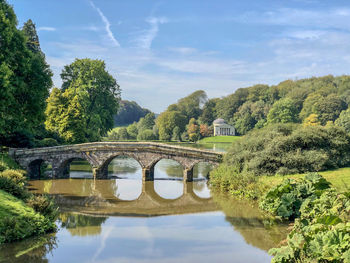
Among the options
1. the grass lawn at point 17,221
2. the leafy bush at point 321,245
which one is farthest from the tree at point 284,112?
the grass lawn at point 17,221

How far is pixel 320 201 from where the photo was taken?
1596 cm

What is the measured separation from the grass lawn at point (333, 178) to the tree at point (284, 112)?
6106cm

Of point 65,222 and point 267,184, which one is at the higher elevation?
point 267,184

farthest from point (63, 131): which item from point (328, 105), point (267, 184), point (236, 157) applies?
point (328, 105)

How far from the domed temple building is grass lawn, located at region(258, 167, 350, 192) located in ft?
263

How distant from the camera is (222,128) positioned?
106m

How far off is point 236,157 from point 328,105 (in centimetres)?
6406

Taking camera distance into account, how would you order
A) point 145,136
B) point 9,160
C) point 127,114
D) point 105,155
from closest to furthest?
1. point 9,160
2. point 105,155
3. point 145,136
4. point 127,114

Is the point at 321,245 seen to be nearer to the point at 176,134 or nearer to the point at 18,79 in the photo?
the point at 18,79

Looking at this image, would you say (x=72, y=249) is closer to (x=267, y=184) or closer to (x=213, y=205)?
(x=213, y=205)

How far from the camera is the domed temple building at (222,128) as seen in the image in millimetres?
104669

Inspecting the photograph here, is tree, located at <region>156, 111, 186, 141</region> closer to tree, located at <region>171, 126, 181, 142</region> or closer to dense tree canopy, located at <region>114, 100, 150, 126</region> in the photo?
tree, located at <region>171, 126, 181, 142</region>

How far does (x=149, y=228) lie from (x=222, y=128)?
293 feet

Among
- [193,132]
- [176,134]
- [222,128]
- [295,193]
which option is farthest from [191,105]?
[295,193]
